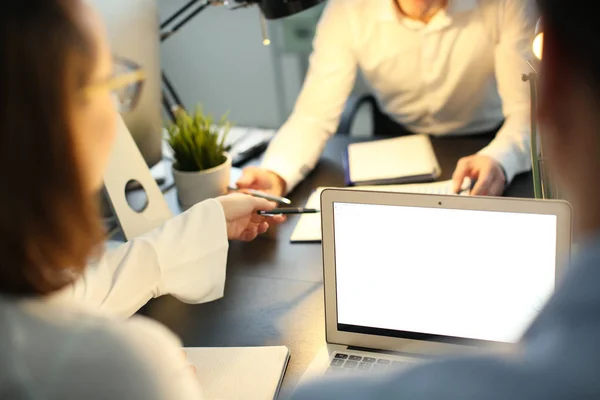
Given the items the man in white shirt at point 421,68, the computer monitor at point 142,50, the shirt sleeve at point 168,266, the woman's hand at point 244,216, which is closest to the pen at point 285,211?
the woman's hand at point 244,216

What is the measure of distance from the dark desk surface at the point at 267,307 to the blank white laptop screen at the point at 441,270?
9 centimetres

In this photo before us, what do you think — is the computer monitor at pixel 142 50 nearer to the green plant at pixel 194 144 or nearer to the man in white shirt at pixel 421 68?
the green plant at pixel 194 144

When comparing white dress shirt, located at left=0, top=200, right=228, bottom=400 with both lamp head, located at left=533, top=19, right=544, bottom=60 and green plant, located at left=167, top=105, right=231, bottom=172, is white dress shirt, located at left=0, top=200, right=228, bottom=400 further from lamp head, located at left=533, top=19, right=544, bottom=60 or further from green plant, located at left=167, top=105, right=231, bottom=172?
green plant, located at left=167, top=105, right=231, bottom=172

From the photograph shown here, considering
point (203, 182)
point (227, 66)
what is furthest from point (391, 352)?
point (227, 66)

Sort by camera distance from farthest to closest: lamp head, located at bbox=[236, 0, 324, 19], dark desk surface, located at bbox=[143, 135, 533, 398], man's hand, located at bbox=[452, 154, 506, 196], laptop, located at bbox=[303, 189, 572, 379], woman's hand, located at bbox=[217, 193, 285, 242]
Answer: lamp head, located at bbox=[236, 0, 324, 19]
man's hand, located at bbox=[452, 154, 506, 196]
woman's hand, located at bbox=[217, 193, 285, 242]
dark desk surface, located at bbox=[143, 135, 533, 398]
laptop, located at bbox=[303, 189, 572, 379]

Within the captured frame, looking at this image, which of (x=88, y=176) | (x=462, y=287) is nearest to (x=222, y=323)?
(x=462, y=287)

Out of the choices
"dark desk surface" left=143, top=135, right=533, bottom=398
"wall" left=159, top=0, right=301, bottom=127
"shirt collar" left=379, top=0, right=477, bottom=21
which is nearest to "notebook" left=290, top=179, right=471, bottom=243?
"dark desk surface" left=143, top=135, right=533, bottom=398

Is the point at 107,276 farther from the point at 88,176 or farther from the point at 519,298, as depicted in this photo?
the point at 519,298

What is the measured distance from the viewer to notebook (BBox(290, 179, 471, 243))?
4.43 feet

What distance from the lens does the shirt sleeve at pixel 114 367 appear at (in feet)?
1.86

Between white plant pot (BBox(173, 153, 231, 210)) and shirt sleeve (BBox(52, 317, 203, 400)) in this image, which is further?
white plant pot (BBox(173, 153, 231, 210))

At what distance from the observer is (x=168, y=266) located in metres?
1.16

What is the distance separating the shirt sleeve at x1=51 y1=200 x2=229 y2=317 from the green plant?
27 centimetres

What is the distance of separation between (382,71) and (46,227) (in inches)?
60.1
